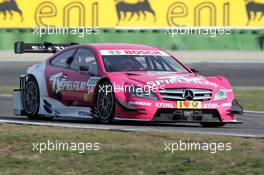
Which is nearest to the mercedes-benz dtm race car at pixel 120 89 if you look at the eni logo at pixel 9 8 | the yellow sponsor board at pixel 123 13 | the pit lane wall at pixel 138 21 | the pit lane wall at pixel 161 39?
the pit lane wall at pixel 161 39

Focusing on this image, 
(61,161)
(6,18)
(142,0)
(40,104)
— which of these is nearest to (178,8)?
(142,0)

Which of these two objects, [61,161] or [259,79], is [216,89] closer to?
[61,161]

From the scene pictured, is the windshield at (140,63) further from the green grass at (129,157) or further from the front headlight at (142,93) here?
the green grass at (129,157)

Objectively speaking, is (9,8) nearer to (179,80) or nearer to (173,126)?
(179,80)

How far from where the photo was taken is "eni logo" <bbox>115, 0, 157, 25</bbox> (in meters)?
30.0

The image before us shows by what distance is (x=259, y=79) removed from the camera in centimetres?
2564

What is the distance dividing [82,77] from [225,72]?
13.4 metres

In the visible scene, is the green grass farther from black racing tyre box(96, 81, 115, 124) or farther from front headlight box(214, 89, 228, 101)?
front headlight box(214, 89, 228, 101)

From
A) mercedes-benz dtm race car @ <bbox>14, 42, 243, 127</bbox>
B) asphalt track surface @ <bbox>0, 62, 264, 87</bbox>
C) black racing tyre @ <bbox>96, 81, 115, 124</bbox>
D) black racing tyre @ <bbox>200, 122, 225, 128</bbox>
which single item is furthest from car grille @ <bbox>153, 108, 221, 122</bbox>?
asphalt track surface @ <bbox>0, 62, 264, 87</bbox>

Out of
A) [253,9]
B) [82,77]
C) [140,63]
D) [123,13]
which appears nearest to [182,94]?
[140,63]

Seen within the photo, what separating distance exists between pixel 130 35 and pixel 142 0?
44.7 inches

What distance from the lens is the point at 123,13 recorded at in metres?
30.1

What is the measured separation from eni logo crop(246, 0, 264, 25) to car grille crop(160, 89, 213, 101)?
17614 mm

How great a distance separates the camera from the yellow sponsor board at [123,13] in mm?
29625
